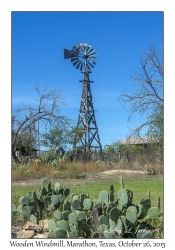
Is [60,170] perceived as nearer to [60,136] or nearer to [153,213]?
[60,136]

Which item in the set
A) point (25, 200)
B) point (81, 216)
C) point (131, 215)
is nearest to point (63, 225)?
point (81, 216)

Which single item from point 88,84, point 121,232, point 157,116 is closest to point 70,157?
point 88,84

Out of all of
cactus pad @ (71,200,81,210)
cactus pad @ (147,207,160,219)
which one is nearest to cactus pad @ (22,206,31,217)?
cactus pad @ (71,200,81,210)

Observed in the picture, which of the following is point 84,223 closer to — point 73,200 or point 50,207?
point 73,200

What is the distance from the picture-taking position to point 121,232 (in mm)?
3092

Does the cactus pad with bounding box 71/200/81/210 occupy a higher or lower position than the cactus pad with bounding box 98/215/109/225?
higher

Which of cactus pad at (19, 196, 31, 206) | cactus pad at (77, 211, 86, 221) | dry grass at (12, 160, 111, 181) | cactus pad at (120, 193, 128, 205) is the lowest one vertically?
dry grass at (12, 160, 111, 181)

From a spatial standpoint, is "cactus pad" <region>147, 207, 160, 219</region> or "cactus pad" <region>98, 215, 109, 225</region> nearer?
"cactus pad" <region>98, 215, 109, 225</region>

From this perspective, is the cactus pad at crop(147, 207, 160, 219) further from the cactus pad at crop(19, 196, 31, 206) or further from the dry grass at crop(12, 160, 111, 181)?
the dry grass at crop(12, 160, 111, 181)

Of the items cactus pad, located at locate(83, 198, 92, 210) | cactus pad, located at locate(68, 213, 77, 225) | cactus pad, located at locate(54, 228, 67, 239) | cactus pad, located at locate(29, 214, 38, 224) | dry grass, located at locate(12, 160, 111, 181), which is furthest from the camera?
dry grass, located at locate(12, 160, 111, 181)
